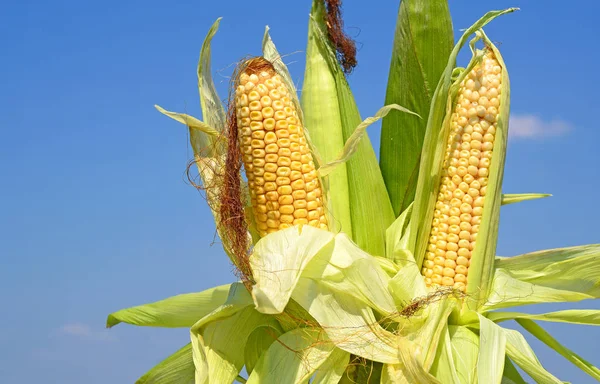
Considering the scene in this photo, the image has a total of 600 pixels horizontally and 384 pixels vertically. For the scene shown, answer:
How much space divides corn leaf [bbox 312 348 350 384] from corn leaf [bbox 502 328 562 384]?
0.65m

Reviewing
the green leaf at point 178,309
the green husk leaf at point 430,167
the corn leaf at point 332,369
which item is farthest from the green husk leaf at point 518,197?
the green leaf at point 178,309

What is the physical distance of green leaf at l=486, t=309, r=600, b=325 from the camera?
10.8ft

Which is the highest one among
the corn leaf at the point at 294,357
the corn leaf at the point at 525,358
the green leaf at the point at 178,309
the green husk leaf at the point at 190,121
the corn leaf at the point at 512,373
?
the green husk leaf at the point at 190,121

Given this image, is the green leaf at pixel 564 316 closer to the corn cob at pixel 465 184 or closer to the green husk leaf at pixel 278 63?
the corn cob at pixel 465 184

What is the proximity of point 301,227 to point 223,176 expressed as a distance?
1.30ft

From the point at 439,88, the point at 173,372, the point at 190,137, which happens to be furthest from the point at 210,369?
the point at 439,88

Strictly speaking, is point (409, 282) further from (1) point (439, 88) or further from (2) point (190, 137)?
(2) point (190, 137)

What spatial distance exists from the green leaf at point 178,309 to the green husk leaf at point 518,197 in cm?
128

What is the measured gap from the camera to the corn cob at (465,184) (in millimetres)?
3258

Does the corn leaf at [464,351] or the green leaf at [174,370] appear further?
the green leaf at [174,370]

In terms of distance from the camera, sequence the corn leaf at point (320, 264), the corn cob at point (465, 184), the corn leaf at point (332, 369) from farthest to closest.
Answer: the corn cob at point (465, 184), the corn leaf at point (332, 369), the corn leaf at point (320, 264)

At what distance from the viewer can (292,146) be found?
313 cm

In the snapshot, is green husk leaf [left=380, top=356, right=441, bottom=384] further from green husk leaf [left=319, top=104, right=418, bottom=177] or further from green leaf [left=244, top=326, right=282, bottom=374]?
green husk leaf [left=319, top=104, right=418, bottom=177]

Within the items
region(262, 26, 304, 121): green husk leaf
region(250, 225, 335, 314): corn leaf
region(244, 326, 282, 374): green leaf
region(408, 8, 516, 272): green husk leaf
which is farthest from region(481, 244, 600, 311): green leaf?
region(262, 26, 304, 121): green husk leaf
